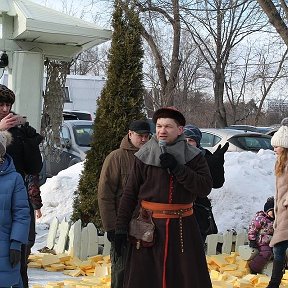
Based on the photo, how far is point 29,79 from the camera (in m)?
7.55

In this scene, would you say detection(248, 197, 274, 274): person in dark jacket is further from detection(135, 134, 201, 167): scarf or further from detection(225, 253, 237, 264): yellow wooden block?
detection(135, 134, 201, 167): scarf

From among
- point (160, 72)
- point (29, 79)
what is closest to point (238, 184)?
point (29, 79)

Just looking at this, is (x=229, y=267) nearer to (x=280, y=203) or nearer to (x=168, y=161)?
(x=280, y=203)

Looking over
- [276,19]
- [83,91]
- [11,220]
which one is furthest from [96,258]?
[83,91]

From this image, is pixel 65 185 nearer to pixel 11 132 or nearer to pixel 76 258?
pixel 76 258

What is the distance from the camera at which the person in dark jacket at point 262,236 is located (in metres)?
7.28

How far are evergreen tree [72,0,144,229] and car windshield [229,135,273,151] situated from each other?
22.6 ft

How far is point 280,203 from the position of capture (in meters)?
6.18

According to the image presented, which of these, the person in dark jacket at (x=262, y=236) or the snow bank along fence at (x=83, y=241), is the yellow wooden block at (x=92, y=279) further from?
the person in dark jacket at (x=262, y=236)

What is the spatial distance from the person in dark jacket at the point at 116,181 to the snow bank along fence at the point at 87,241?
2123 mm

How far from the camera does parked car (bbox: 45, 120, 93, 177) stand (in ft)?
49.5

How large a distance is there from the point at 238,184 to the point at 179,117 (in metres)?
5.36

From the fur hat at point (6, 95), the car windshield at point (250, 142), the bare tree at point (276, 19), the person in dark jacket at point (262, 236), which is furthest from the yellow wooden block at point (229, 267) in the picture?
the car windshield at point (250, 142)

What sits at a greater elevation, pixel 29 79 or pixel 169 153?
pixel 29 79
